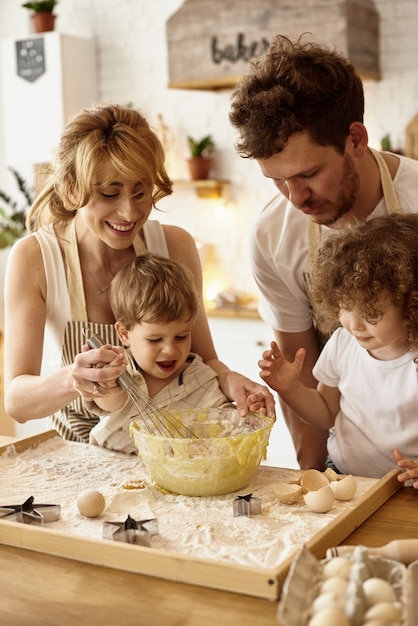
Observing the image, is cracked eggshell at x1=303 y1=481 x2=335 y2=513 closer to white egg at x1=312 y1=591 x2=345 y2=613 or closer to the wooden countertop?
the wooden countertop

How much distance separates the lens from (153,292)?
1930 mm

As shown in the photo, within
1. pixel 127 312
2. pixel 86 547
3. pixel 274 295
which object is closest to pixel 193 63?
pixel 274 295

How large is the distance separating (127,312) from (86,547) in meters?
0.73

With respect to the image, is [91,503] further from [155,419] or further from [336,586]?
[336,586]

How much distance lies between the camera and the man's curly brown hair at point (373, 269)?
5.57ft

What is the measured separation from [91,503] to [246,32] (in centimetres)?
319

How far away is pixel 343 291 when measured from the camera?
172 centimetres

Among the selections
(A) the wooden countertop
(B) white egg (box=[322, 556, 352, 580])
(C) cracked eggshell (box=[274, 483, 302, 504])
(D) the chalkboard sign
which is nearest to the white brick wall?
(D) the chalkboard sign

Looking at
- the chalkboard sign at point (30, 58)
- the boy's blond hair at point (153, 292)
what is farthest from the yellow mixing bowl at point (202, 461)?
the chalkboard sign at point (30, 58)

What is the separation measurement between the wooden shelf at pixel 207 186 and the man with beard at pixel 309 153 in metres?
2.57

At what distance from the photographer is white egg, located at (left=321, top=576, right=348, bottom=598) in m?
1.05

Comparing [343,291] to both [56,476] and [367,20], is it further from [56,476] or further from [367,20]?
[367,20]

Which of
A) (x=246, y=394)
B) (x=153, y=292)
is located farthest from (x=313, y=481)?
(x=153, y=292)

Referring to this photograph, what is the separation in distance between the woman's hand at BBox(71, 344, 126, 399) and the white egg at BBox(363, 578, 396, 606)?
0.70 meters
